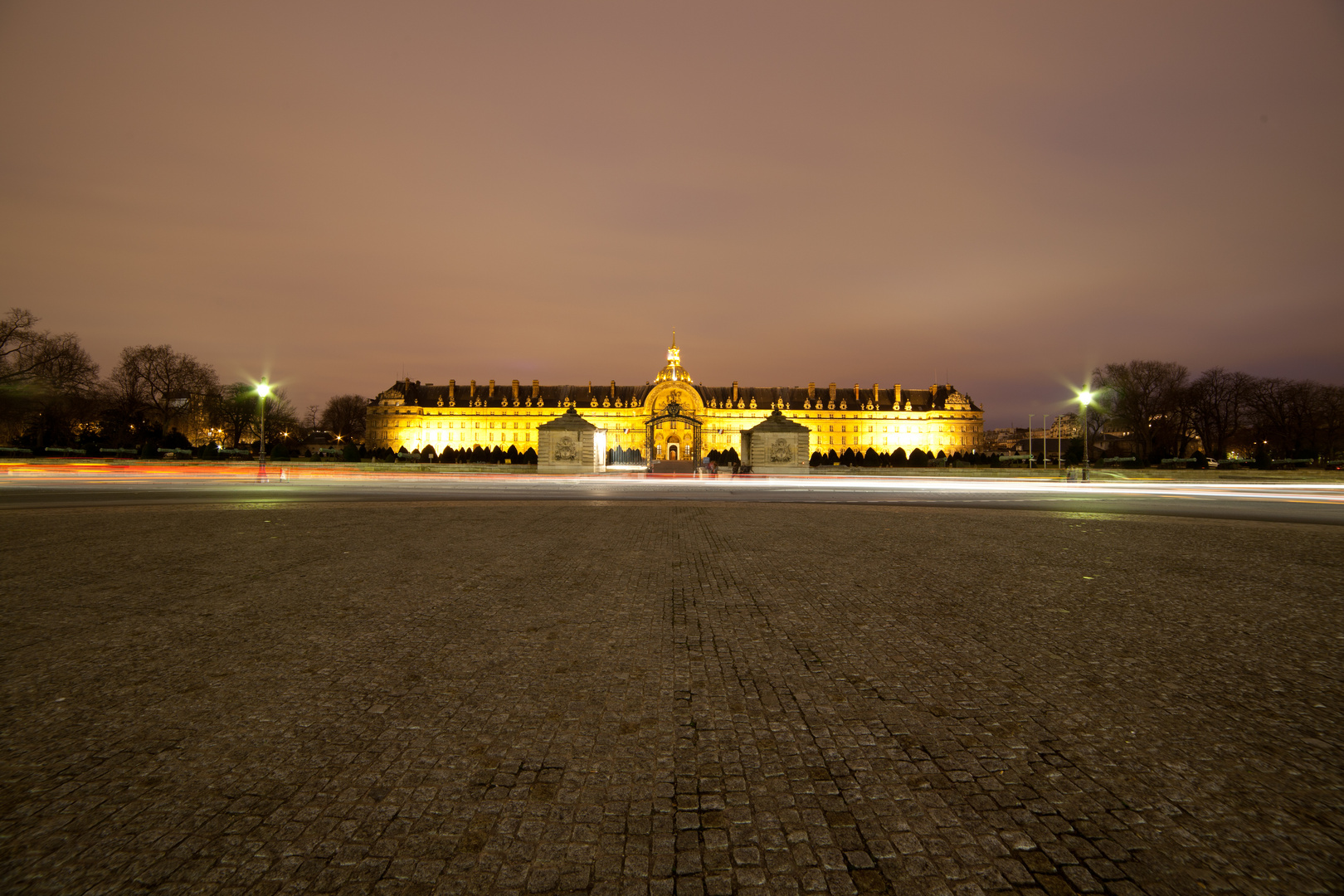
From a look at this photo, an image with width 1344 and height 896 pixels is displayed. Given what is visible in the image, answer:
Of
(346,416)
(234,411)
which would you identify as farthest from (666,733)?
(346,416)

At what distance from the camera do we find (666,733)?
3.95 metres

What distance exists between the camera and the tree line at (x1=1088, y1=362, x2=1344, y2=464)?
205ft

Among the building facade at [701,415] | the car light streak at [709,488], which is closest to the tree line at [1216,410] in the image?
the car light streak at [709,488]

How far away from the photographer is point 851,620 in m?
6.40

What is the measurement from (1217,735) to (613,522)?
11565mm

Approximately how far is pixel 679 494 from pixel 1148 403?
61.6 metres

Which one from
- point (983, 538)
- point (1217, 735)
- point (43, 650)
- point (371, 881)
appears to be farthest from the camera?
point (983, 538)

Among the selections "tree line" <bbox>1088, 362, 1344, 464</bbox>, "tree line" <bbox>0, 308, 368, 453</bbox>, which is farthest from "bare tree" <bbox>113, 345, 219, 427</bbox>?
"tree line" <bbox>1088, 362, 1344, 464</bbox>

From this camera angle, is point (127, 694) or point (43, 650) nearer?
point (127, 694)

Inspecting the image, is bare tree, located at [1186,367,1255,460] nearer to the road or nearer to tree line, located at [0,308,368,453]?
the road

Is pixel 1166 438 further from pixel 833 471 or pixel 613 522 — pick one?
pixel 613 522

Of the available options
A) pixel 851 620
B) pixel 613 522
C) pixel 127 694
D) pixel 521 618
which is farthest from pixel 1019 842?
pixel 613 522

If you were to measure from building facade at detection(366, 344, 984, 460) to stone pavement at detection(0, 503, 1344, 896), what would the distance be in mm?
113812

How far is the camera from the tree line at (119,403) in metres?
47.0
